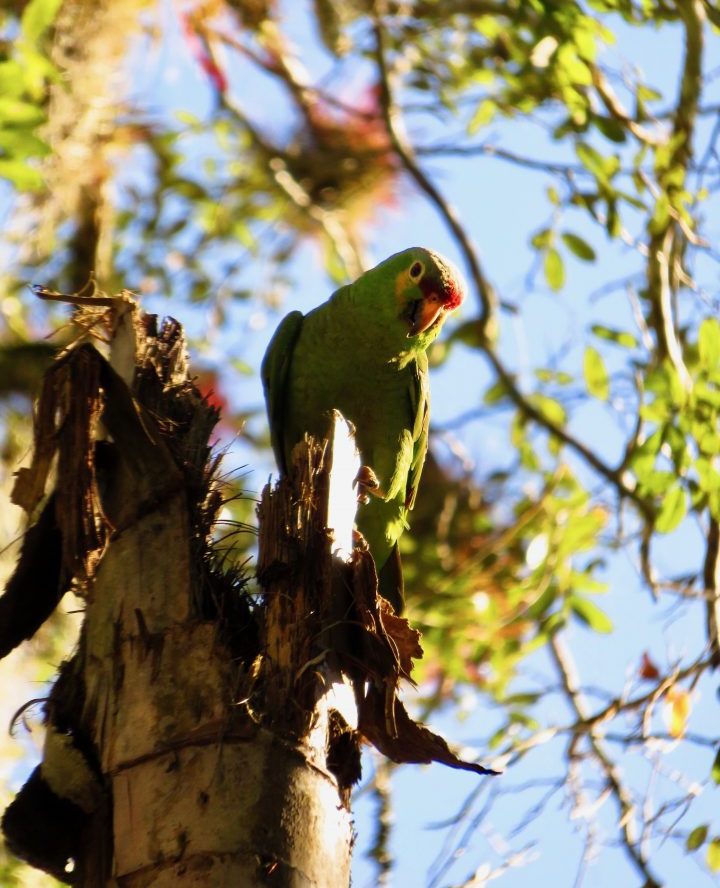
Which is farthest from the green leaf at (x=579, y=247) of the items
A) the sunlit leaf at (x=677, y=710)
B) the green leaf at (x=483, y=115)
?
the sunlit leaf at (x=677, y=710)

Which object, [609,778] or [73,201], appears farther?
[73,201]

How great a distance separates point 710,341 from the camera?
3.75m

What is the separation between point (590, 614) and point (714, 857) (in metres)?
1.56

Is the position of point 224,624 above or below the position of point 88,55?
below

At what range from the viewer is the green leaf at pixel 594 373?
14.6 ft

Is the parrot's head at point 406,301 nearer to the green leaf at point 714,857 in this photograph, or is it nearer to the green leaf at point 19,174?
the green leaf at point 19,174

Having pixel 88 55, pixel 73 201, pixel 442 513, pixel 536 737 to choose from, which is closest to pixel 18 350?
pixel 73 201

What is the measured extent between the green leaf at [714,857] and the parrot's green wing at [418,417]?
1.63 metres

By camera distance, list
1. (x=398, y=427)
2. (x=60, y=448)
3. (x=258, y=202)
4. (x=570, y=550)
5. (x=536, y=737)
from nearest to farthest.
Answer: (x=60, y=448) → (x=536, y=737) → (x=398, y=427) → (x=570, y=550) → (x=258, y=202)

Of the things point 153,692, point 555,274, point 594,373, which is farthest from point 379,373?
point 153,692

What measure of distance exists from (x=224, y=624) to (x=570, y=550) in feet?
8.79

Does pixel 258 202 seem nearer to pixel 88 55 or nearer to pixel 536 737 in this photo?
pixel 88 55

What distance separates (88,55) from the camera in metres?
6.62

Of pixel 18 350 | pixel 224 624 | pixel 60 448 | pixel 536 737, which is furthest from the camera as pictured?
pixel 18 350
